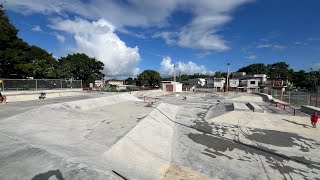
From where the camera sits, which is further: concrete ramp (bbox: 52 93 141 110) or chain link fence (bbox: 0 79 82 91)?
chain link fence (bbox: 0 79 82 91)

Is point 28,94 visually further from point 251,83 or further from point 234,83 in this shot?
point 234,83

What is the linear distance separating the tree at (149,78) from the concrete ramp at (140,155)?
67304 millimetres

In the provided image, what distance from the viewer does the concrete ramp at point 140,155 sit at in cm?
747

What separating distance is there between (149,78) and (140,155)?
235ft

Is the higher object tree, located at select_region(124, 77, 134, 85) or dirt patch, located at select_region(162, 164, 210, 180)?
tree, located at select_region(124, 77, 134, 85)

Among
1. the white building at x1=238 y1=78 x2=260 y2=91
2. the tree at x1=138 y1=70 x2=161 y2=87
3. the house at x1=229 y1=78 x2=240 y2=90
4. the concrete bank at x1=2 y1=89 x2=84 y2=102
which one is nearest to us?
the concrete bank at x1=2 y1=89 x2=84 y2=102

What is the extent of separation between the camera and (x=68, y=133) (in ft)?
34.0

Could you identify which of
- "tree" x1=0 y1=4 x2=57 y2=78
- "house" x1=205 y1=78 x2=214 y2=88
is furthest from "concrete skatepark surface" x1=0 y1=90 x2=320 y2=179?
"house" x1=205 y1=78 x2=214 y2=88

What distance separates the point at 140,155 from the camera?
9258 mm

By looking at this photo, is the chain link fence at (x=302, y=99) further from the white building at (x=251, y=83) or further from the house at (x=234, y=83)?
the house at (x=234, y=83)

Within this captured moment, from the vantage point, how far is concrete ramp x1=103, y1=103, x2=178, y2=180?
24.5ft

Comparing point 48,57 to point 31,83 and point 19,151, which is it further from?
point 19,151

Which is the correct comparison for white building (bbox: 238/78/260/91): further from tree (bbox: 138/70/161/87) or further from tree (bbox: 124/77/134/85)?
tree (bbox: 124/77/134/85)

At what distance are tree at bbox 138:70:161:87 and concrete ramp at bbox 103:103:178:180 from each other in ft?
221
